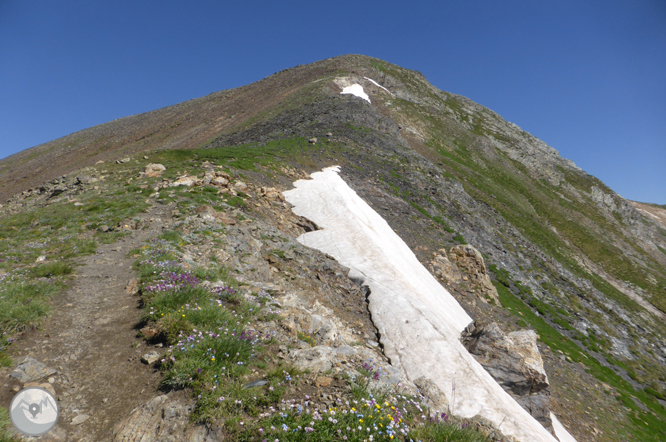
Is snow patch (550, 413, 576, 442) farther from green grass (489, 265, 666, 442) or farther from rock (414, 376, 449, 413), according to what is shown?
rock (414, 376, 449, 413)

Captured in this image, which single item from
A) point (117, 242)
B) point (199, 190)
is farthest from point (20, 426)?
point (199, 190)

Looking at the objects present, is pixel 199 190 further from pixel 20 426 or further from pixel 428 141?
pixel 428 141

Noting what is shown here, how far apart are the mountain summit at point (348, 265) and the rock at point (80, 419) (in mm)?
62

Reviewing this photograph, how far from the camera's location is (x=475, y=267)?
819 inches

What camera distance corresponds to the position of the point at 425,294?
1419 cm

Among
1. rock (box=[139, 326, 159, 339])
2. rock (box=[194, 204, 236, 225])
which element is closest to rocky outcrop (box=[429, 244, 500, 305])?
rock (box=[194, 204, 236, 225])

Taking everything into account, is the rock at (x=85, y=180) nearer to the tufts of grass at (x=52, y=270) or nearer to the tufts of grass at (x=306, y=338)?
the tufts of grass at (x=52, y=270)

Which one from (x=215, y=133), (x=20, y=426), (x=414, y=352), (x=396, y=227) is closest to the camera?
(x=20, y=426)

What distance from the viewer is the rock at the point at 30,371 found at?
167 inches

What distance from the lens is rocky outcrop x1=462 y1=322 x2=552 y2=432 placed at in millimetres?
10312

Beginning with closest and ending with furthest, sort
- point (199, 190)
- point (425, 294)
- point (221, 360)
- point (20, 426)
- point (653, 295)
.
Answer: point (20, 426) → point (221, 360) → point (425, 294) → point (199, 190) → point (653, 295)

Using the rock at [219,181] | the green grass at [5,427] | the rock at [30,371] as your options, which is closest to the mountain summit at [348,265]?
the rock at [219,181]

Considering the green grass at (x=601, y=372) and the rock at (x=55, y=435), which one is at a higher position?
the green grass at (x=601, y=372)

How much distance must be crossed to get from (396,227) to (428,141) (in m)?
40.1
